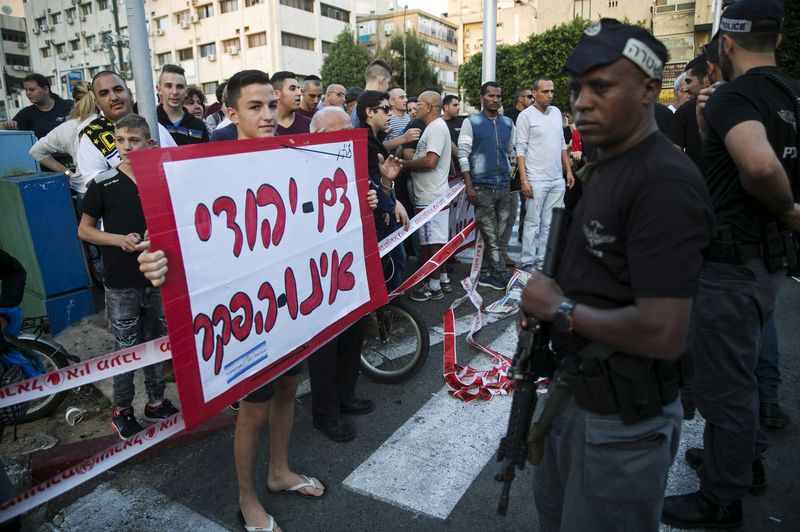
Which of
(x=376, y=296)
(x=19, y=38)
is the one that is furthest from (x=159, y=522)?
(x=19, y=38)

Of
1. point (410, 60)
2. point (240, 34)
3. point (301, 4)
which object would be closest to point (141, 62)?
point (410, 60)

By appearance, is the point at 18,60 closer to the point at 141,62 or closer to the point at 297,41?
the point at 297,41

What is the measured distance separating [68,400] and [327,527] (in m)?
2.49

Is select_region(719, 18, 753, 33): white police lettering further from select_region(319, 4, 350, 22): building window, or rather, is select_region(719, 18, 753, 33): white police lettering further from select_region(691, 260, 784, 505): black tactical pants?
select_region(319, 4, 350, 22): building window

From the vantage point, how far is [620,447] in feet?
5.27

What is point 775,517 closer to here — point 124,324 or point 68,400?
point 124,324

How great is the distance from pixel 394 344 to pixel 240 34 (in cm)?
5092

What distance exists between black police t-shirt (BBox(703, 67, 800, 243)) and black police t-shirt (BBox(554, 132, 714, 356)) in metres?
1.06

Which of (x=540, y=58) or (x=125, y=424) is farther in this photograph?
(x=540, y=58)

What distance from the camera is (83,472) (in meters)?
2.24

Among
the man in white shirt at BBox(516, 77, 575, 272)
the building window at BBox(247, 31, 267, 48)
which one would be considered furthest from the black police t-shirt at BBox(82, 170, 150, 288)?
the building window at BBox(247, 31, 267, 48)

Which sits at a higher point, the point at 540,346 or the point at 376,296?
the point at 540,346

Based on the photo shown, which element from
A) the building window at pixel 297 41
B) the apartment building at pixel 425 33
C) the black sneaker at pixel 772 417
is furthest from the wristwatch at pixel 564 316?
the apartment building at pixel 425 33

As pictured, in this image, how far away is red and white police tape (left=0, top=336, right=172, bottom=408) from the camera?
2.17 meters
